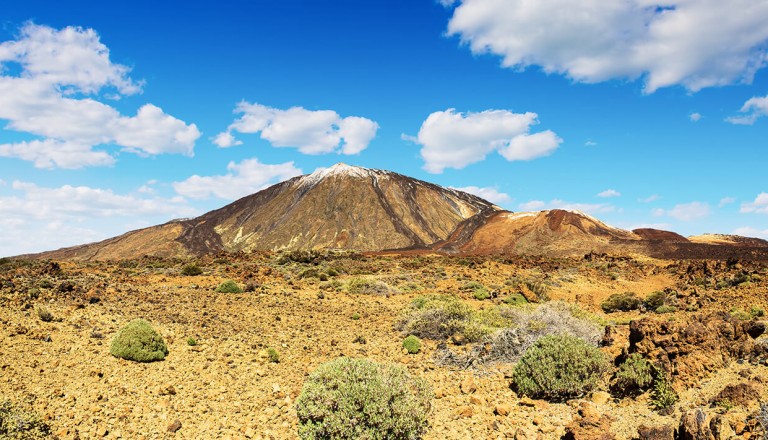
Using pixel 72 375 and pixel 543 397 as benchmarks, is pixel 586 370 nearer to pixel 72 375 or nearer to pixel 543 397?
pixel 543 397

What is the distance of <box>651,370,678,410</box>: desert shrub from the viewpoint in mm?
6814

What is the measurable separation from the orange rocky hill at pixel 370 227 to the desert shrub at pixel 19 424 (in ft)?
175

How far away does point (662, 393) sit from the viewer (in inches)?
275

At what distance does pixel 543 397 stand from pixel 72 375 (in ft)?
29.4

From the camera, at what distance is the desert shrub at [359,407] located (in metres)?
6.20

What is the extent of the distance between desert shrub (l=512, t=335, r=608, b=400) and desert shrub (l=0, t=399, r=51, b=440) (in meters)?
7.93

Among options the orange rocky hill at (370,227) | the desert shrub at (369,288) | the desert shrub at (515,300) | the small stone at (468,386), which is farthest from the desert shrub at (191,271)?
the orange rocky hill at (370,227)

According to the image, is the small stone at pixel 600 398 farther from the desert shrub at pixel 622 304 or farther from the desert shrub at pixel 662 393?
the desert shrub at pixel 622 304

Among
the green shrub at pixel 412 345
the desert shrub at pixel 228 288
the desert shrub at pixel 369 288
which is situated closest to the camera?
the green shrub at pixel 412 345

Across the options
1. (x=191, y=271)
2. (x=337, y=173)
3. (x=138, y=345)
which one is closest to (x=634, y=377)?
(x=138, y=345)

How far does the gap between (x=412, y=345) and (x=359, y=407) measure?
5.68m

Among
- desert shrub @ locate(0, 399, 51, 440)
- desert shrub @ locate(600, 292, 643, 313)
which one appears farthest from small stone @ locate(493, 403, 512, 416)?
desert shrub @ locate(600, 292, 643, 313)

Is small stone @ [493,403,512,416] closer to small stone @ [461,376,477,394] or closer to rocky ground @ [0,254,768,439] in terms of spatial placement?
rocky ground @ [0,254,768,439]

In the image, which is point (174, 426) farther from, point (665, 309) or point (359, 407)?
point (665, 309)
